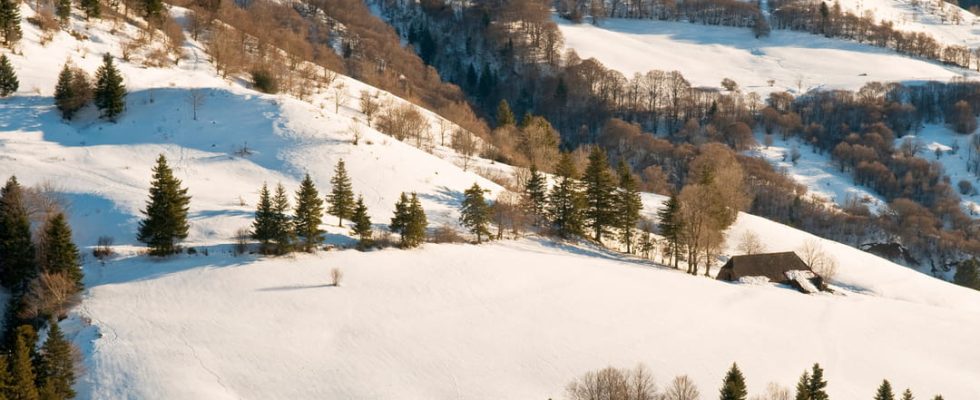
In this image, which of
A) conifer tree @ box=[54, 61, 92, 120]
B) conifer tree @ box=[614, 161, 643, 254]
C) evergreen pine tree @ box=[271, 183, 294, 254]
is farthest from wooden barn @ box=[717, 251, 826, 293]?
conifer tree @ box=[54, 61, 92, 120]

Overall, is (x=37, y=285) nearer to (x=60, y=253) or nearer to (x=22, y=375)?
(x=60, y=253)

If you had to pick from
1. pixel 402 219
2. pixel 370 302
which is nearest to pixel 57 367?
pixel 370 302

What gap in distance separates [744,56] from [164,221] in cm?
15760

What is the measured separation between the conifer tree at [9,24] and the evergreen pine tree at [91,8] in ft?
30.8

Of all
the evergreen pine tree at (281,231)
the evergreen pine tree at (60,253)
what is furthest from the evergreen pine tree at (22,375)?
the evergreen pine tree at (281,231)

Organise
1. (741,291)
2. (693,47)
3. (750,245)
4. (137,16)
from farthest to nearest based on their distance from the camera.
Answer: (693,47) < (137,16) < (750,245) < (741,291)

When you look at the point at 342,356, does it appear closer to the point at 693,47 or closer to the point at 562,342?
the point at 562,342

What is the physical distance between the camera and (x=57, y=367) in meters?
26.6

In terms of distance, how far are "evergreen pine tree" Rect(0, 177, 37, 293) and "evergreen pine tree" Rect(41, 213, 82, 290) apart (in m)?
0.99

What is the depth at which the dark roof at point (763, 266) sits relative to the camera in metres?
53.2

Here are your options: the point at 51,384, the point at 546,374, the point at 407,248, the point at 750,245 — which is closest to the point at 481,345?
the point at 546,374

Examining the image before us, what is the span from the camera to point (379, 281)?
39.1 m

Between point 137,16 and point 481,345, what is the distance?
221ft

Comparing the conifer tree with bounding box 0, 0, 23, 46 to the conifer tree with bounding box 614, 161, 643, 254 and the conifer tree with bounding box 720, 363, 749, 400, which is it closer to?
the conifer tree with bounding box 614, 161, 643, 254
